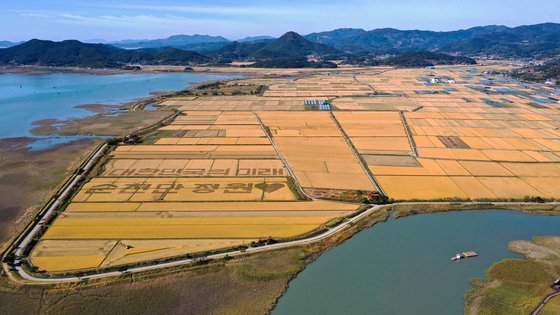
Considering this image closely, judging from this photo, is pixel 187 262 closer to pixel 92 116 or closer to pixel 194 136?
pixel 194 136

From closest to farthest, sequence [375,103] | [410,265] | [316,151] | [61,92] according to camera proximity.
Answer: [410,265], [316,151], [375,103], [61,92]

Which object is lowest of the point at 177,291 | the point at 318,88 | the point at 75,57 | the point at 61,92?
the point at 177,291

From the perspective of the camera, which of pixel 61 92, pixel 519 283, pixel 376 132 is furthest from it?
pixel 61 92

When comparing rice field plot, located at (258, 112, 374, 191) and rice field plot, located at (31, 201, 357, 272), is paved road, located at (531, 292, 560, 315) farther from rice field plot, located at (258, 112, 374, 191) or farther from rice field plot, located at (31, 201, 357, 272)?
rice field plot, located at (258, 112, 374, 191)

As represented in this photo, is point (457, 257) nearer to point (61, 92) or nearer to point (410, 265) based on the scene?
point (410, 265)

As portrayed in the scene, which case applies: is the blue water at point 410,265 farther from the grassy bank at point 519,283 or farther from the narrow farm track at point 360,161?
the narrow farm track at point 360,161

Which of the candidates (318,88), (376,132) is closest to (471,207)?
(376,132)

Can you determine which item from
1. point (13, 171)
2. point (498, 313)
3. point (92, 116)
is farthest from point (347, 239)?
point (92, 116)
